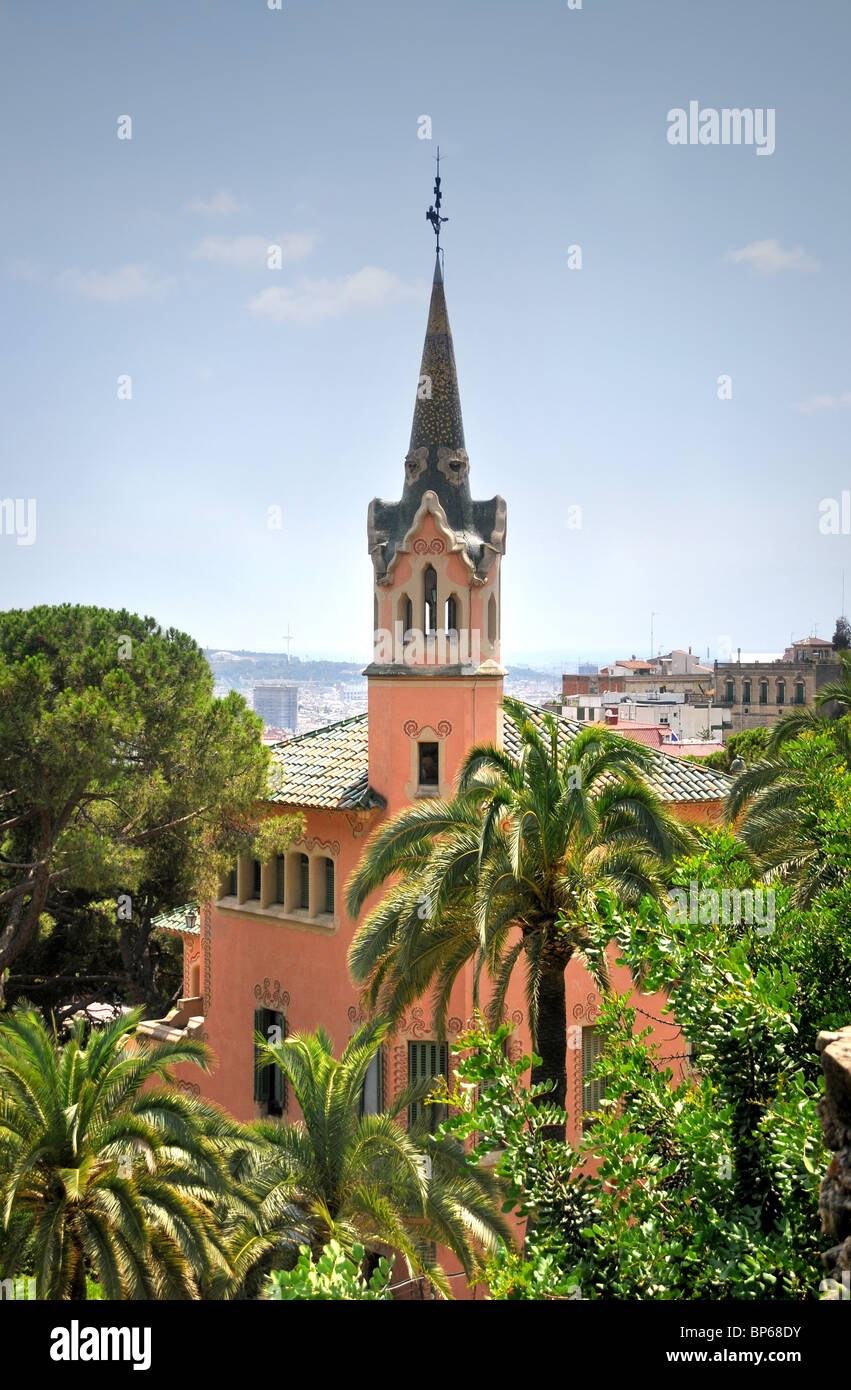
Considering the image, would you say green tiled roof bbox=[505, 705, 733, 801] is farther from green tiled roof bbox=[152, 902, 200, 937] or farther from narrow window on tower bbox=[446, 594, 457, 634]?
green tiled roof bbox=[152, 902, 200, 937]

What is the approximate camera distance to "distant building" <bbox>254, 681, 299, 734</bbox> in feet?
520

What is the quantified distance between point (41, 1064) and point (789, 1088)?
8.64m

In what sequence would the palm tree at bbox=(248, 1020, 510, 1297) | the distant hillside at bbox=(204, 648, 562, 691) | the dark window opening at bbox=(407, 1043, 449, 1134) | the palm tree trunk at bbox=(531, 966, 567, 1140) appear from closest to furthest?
the palm tree at bbox=(248, 1020, 510, 1297) → the palm tree trunk at bbox=(531, 966, 567, 1140) → the dark window opening at bbox=(407, 1043, 449, 1134) → the distant hillside at bbox=(204, 648, 562, 691)

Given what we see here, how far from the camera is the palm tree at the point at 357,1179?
463 inches

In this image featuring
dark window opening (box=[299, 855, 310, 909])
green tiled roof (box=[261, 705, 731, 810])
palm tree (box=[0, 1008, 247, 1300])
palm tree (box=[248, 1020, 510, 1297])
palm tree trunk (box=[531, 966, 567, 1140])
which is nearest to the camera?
palm tree (box=[0, 1008, 247, 1300])

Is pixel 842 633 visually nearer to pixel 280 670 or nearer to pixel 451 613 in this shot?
pixel 451 613

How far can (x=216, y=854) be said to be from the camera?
18047mm

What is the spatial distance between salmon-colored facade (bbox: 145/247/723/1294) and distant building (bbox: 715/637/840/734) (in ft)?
249

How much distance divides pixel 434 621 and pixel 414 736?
6.19 feet

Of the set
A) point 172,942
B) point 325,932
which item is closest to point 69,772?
point 325,932

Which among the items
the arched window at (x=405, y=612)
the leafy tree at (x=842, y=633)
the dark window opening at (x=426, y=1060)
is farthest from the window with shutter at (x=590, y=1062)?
the leafy tree at (x=842, y=633)

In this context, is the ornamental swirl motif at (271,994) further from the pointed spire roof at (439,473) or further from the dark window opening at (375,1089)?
the pointed spire roof at (439,473)

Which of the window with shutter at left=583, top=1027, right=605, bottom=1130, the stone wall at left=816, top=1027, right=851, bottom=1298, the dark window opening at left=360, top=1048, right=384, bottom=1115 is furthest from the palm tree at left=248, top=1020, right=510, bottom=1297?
the stone wall at left=816, top=1027, right=851, bottom=1298
